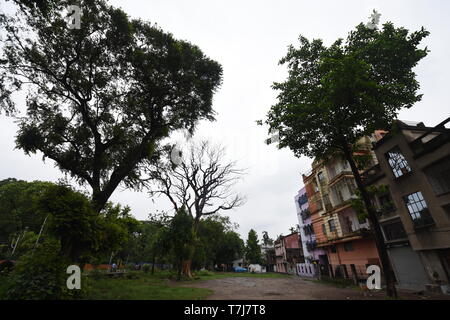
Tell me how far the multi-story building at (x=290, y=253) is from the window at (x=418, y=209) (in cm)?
3030

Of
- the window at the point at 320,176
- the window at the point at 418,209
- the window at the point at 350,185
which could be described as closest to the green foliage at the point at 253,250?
the window at the point at 320,176

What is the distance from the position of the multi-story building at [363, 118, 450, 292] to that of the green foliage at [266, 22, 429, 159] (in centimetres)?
288

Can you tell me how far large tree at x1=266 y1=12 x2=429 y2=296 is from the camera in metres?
10.3

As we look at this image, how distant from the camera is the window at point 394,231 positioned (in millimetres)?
18419

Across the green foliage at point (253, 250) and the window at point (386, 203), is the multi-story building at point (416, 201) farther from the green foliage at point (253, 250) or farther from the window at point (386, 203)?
the green foliage at point (253, 250)

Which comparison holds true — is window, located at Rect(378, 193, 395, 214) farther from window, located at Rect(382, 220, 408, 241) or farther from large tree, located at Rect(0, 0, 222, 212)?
large tree, located at Rect(0, 0, 222, 212)

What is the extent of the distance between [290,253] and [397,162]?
117ft

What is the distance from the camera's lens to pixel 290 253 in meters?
46.1

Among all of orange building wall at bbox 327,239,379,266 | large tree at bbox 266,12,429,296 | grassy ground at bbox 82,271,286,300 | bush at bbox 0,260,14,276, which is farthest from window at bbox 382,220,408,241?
bush at bbox 0,260,14,276

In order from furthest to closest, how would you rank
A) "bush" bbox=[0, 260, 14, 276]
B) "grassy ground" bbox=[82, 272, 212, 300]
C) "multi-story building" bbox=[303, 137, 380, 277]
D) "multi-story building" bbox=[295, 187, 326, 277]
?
"multi-story building" bbox=[295, 187, 326, 277]
"multi-story building" bbox=[303, 137, 380, 277]
"bush" bbox=[0, 260, 14, 276]
"grassy ground" bbox=[82, 272, 212, 300]

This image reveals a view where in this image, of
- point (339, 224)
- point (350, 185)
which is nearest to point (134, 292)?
point (350, 185)

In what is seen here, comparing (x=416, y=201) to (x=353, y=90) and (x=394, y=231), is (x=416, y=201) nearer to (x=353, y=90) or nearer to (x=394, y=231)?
(x=394, y=231)
